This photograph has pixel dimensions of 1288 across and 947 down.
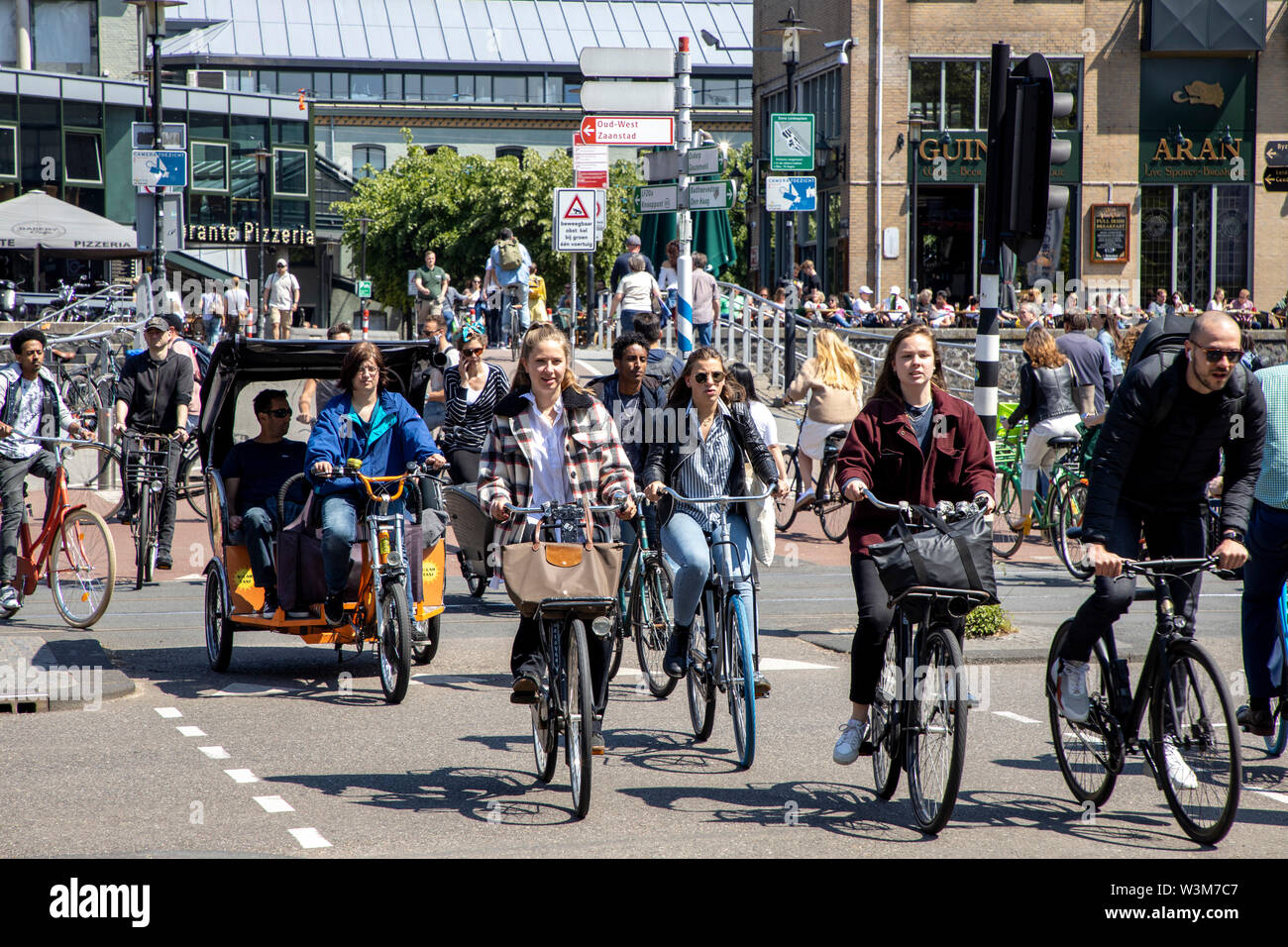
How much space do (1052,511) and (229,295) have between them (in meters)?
21.3

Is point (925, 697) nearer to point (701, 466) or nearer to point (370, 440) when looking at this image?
point (701, 466)

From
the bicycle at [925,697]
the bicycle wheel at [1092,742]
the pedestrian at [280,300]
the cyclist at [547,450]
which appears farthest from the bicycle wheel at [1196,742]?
the pedestrian at [280,300]

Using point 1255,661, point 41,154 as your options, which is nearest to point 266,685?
point 1255,661

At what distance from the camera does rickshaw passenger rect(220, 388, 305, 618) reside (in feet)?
29.8

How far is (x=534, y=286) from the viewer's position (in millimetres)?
26328

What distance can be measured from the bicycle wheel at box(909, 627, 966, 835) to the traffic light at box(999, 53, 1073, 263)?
146 inches

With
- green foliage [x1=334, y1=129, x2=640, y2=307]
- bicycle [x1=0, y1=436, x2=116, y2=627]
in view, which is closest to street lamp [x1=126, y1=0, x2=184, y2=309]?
bicycle [x1=0, y1=436, x2=116, y2=627]

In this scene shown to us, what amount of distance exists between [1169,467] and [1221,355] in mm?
477

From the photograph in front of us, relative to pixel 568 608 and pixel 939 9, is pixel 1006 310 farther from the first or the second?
pixel 568 608

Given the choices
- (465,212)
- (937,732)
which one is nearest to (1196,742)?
(937,732)

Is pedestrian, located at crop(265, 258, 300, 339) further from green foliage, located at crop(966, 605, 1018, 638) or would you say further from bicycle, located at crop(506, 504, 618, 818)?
bicycle, located at crop(506, 504, 618, 818)

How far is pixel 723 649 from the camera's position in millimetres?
6863

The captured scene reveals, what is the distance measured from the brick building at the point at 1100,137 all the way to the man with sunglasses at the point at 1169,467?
3423 centimetres

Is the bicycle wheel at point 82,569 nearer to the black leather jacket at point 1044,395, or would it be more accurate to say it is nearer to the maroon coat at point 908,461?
the maroon coat at point 908,461
